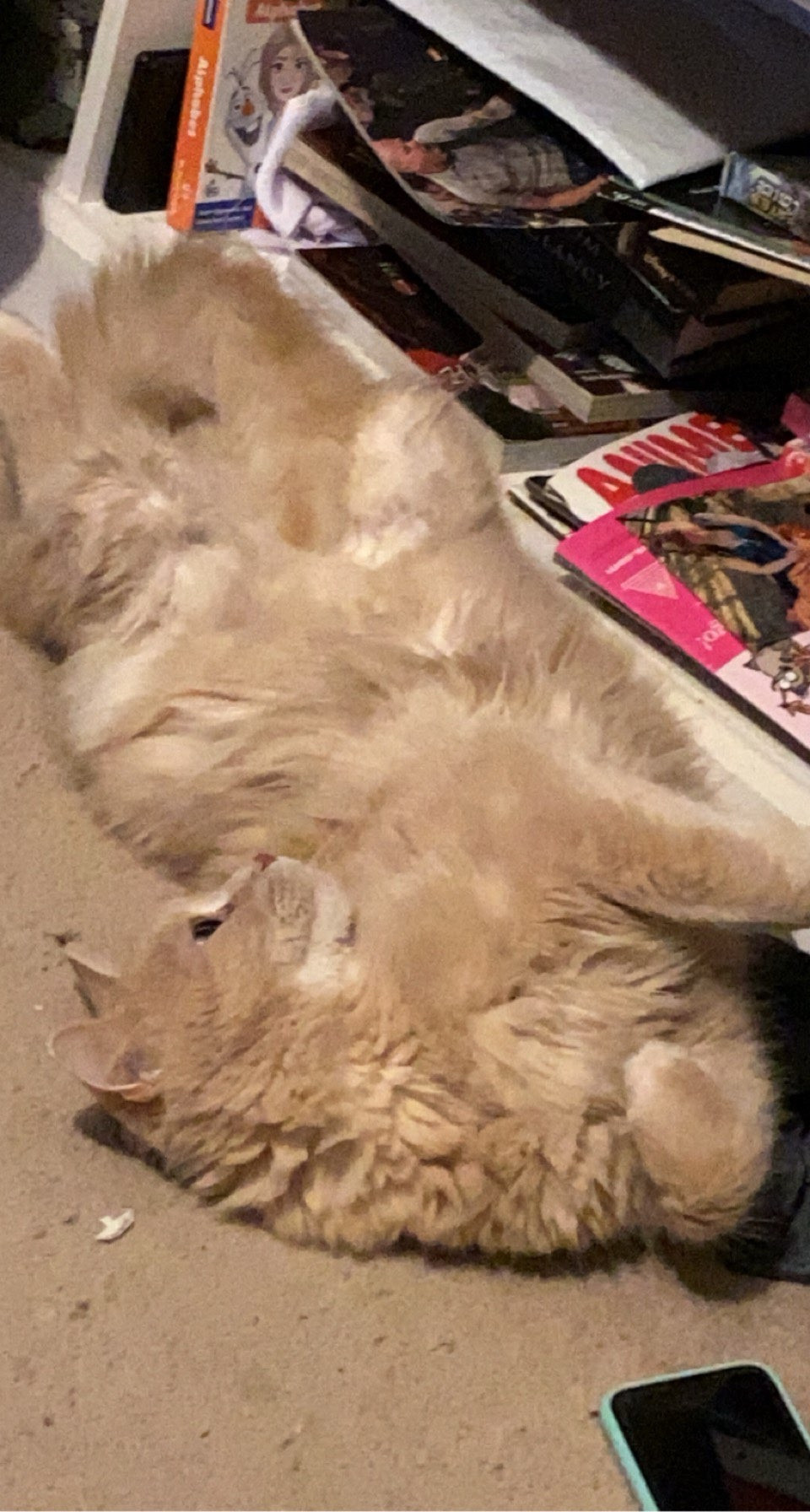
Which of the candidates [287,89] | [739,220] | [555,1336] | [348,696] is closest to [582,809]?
[348,696]

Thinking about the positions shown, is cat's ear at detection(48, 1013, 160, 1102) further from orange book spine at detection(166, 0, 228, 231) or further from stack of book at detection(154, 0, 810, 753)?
orange book spine at detection(166, 0, 228, 231)

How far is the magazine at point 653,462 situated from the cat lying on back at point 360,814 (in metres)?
0.10

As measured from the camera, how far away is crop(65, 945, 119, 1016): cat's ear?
1.04 meters

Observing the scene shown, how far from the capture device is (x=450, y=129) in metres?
1.42

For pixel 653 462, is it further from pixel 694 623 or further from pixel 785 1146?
pixel 785 1146

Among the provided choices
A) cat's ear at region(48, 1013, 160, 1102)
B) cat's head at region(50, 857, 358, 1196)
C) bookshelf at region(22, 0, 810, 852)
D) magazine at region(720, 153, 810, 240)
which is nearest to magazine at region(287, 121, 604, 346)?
bookshelf at region(22, 0, 810, 852)

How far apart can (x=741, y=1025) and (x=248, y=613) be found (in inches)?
23.4

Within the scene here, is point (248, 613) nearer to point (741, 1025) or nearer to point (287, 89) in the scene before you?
point (741, 1025)

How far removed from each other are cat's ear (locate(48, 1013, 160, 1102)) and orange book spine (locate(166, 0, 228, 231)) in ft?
3.89

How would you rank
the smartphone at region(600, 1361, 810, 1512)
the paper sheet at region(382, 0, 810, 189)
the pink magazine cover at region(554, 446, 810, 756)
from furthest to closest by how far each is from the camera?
the paper sheet at region(382, 0, 810, 189) < the pink magazine cover at region(554, 446, 810, 756) < the smartphone at region(600, 1361, 810, 1512)

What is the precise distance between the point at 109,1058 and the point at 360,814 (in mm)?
296

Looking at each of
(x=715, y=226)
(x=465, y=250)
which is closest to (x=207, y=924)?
(x=715, y=226)

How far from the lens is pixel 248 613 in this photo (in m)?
1.28

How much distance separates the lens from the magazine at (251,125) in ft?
5.49
